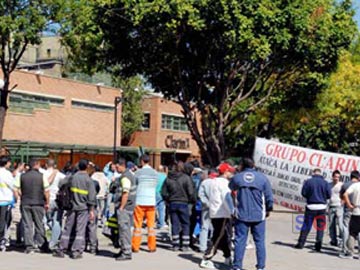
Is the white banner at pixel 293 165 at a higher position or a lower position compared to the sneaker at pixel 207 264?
higher

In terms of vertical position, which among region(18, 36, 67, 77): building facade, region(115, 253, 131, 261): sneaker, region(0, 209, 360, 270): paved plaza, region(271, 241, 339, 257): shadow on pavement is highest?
region(18, 36, 67, 77): building facade

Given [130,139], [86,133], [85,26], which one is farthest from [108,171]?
[130,139]

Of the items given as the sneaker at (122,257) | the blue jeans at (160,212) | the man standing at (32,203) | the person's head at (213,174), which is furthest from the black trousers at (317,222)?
the man standing at (32,203)

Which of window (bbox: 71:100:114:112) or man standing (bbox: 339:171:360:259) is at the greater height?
window (bbox: 71:100:114:112)

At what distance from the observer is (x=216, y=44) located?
871 inches

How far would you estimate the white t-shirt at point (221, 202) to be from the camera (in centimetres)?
1166

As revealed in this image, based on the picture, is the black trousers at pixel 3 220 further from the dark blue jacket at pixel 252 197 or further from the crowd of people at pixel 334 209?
the crowd of people at pixel 334 209

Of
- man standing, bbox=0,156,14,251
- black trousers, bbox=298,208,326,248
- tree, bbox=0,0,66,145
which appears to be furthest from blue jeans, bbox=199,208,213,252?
tree, bbox=0,0,66,145

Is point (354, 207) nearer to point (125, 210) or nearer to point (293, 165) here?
point (293, 165)

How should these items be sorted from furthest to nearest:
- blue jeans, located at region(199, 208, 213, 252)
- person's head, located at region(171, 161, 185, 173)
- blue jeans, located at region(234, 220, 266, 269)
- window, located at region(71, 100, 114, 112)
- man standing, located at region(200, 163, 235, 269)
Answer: window, located at region(71, 100, 114, 112)
person's head, located at region(171, 161, 185, 173)
blue jeans, located at region(199, 208, 213, 252)
man standing, located at region(200, 163, 235, 269)
blue jeans, located at region(234, 220, 266, 269)

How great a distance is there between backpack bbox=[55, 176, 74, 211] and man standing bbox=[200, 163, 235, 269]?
251 centimetres

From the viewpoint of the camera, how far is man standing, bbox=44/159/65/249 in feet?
41.1

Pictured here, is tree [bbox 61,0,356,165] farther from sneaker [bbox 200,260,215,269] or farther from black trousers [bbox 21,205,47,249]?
sneaker [bbox 200,260,215,269]

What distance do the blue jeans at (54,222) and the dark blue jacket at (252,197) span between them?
3.70 m
